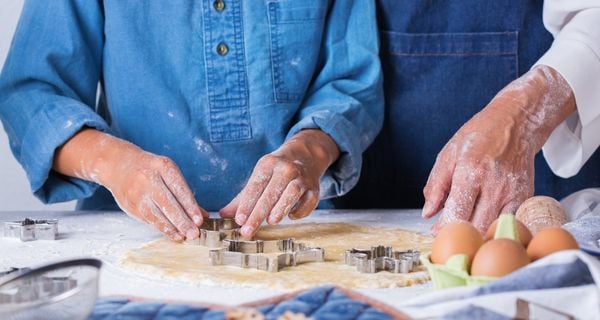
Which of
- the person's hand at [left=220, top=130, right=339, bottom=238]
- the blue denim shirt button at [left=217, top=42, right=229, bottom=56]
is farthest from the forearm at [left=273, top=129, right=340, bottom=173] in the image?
the blue denim shirt button at [left=217, top=42, right=229, bottom=56]

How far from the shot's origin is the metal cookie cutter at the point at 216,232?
1480 mm

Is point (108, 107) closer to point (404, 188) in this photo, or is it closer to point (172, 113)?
point (172, 113)

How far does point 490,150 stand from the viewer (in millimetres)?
1512

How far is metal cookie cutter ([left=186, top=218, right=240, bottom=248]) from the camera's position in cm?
148

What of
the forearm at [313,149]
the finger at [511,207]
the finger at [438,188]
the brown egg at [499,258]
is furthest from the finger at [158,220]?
the brown egg at [499,258]

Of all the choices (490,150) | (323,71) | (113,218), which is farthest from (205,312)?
(323,71)

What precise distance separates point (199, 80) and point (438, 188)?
526 mm

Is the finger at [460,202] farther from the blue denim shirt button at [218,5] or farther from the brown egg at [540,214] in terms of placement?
the blue denim shirt button at [218,5]

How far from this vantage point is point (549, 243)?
1.01 meters

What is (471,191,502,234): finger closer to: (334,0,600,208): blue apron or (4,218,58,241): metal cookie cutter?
(334,0,600,208): blue apron

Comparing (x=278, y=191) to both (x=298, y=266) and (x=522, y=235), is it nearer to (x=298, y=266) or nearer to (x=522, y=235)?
(x=298, y=266)

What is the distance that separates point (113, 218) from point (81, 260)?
0.79 meters

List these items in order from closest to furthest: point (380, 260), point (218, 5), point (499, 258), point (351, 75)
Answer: point (499, 258) < point (380, 260) < point (218, 5) < point (351, 75)

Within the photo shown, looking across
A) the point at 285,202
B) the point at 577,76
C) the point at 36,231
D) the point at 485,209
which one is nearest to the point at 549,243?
the point at 485,209
